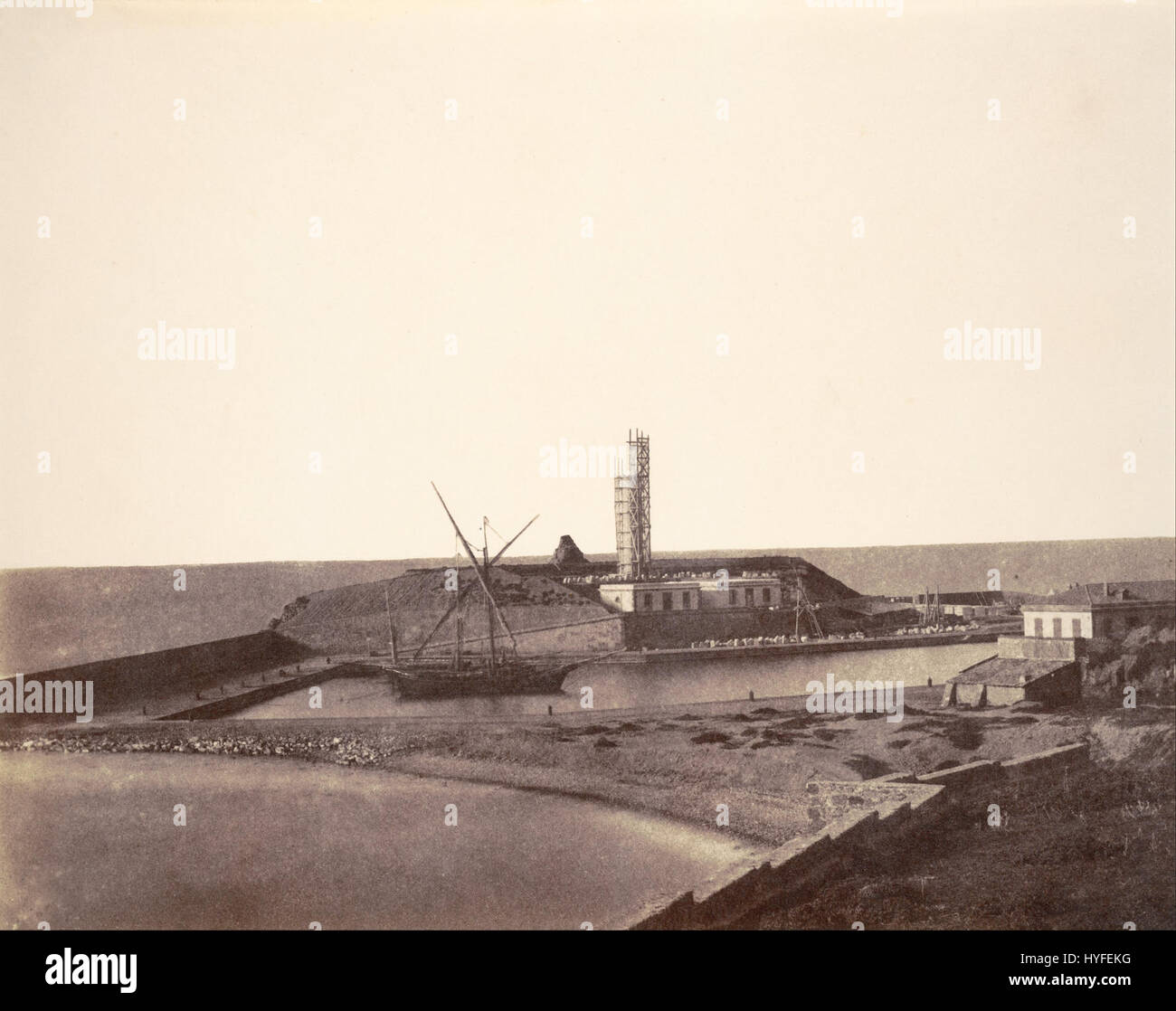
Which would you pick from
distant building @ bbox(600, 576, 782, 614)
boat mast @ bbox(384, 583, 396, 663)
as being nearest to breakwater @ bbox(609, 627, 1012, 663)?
distant building @ bbox(600, 576, 782, 614)

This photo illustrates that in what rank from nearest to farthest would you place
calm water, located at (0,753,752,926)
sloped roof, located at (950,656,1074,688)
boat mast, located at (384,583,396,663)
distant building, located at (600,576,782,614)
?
calm water, located at (0,753,752,926) < sloped roof, located at (950,656,1074,688) < boat mast, located at (384,583,396,663) < distant building, located at (600,576,782,614)

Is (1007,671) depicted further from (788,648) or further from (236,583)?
(236,583)

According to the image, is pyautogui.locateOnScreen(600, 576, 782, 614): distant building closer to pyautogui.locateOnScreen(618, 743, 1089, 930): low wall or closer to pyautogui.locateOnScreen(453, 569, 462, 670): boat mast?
pyautogui.locateOnScreen(453, 569, 462, 670): boat mast
